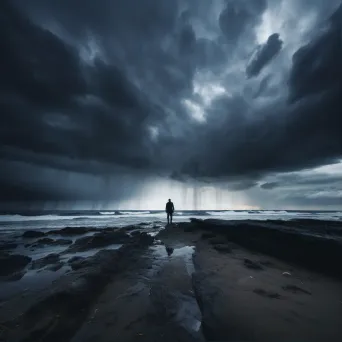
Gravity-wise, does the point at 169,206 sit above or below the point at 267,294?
above

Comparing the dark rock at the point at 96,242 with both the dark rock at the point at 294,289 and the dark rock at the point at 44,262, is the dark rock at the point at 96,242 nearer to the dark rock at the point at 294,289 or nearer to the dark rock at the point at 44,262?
the dark rock at the point at 44,262

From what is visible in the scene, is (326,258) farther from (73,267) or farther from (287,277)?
(73,267)

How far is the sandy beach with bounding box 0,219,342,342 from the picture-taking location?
3.22 meters

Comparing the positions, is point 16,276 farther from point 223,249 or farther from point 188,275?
point 223,249

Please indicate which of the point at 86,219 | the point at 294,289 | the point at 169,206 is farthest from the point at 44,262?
the point at 86,219

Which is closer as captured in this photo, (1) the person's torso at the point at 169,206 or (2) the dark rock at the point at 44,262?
(2) the dark rock at the point at 44,262

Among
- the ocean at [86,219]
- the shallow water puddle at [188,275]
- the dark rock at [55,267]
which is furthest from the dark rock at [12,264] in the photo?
the ocean at [86,219]

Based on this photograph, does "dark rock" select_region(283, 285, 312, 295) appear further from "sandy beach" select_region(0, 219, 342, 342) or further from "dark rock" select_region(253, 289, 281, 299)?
"dark rock" select_region(253, 289, 281, 299)

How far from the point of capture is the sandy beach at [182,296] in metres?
3.22

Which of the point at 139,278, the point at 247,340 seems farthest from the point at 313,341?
the point at 139,278

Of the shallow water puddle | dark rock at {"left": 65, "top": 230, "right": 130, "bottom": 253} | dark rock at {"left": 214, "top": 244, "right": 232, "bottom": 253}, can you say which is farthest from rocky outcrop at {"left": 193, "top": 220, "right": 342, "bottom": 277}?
dark rock at {"left": 65, "top": 230, "right": 130, "bottom": 253}

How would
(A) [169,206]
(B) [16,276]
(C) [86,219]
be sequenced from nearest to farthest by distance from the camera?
(B) [16,276] → (A) [169,206] → (C) [86,219]

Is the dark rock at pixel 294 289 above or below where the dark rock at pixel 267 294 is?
above

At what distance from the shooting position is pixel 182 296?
15.3 ft
